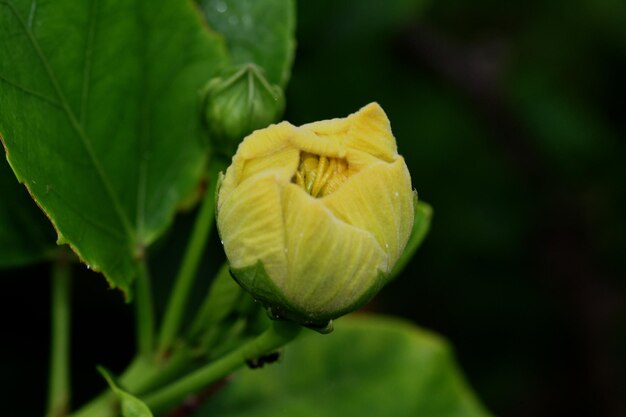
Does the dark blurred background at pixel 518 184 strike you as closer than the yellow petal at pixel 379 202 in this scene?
No

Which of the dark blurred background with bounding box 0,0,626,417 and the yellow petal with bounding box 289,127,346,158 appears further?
the dark blurred background with bounding box 0,0,626,417

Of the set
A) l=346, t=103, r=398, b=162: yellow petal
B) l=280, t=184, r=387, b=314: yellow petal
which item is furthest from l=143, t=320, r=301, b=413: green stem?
l=346, t=103, r=398, b=162: yellow petal

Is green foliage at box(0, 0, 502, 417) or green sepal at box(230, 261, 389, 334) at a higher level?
green sepal at box(230, 261, 389, 334)

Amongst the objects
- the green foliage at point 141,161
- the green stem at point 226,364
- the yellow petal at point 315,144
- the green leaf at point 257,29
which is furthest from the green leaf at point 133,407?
the green leaf at point 257,29

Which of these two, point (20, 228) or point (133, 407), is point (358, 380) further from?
point (133, 407)

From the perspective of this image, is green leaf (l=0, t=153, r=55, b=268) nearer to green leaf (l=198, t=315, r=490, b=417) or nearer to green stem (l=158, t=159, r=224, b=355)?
green stem (l=158, t=159, r=224, b=355)

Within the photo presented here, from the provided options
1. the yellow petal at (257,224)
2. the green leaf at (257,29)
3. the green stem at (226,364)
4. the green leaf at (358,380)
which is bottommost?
the green leaf at (358,380)

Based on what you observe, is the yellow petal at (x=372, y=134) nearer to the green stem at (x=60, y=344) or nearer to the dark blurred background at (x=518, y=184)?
the green stem at (x=60, y=344)
